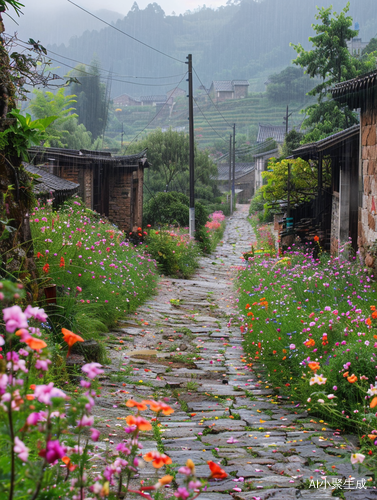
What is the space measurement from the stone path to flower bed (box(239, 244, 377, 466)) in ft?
0.75

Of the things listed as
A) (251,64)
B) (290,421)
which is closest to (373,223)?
(290,421)

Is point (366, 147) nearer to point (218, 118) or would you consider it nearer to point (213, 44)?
point (218, 118)

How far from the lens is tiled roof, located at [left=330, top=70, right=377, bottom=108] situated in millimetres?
7453

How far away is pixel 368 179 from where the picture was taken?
27.5 feet

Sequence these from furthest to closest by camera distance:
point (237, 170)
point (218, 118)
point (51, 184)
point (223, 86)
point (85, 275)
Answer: point (223, 86), point (218, 118), point (237, 170), point (51, 184), point (85, 275)

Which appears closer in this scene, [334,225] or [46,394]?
[46,394]

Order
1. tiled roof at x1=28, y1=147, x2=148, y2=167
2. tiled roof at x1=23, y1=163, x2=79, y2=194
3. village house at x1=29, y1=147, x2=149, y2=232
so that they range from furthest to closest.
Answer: village house at x1=29, y1=147, x2=149, y2=232, tiled roof at x1=28, y1=147, x2=148, y2=167, tiled roof at x1=23, y1=163, x2=79, y2=194

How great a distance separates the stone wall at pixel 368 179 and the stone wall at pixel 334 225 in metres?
3.24

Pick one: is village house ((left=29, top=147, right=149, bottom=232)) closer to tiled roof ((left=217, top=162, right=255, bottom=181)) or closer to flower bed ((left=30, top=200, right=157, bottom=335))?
flower bed ((left=30, top=200, right=157, bottom=335))

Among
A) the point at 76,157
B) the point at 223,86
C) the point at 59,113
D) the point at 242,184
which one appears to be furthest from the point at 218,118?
the point at 76,157

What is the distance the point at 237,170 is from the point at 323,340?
55041mm

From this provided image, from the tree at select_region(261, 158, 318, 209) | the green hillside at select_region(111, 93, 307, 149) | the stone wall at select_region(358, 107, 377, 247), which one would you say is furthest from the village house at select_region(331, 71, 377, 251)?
the green hillside at select_region(111, 93, 307, 149)

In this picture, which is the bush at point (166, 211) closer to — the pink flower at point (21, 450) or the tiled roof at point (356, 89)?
the tiled roof at point (356, 89)

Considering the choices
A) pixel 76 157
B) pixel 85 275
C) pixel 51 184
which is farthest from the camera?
pixel 76 157
